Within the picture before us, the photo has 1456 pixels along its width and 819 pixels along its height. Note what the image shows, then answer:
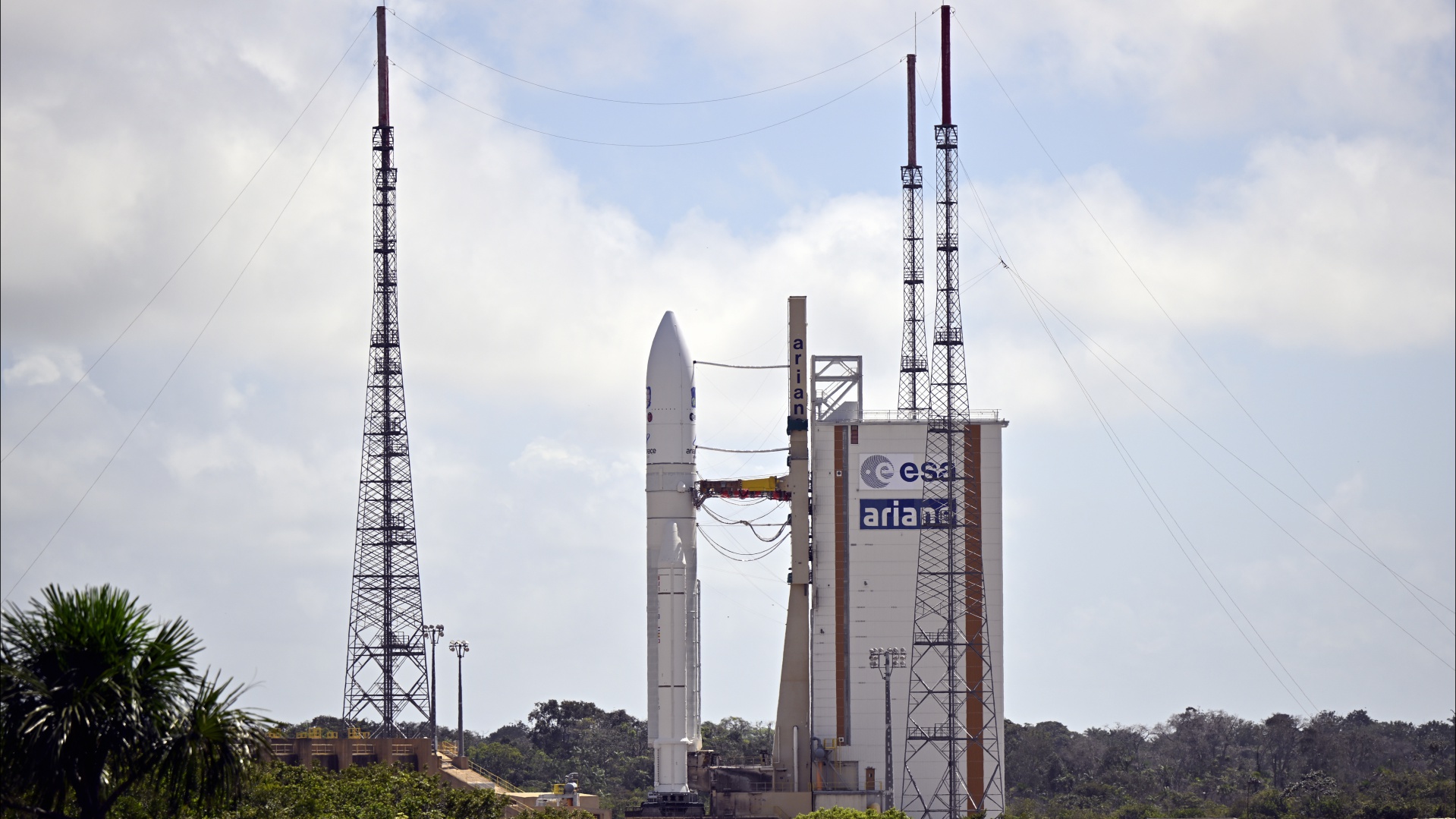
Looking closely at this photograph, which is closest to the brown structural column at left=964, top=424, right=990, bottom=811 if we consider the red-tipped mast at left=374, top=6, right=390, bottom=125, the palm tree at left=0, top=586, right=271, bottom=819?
the red-tipped mast at left=374, top=6, right=390, bottom=125

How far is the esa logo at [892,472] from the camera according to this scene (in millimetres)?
86562

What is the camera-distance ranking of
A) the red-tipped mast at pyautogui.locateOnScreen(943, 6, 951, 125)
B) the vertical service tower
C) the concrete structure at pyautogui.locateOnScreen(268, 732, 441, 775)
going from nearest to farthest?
the concrete structure at pyautogui.locateOnScreen(268, 732, 441, 775), the vertical service tower, the red-tipped mast at pyautogui.locateOnScreen(943, 6, 951, 125)

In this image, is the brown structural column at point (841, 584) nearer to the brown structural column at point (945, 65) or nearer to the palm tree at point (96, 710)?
the brown structural column at point (945, 65)

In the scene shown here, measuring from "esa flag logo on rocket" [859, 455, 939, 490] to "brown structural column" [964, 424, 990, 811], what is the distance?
8.38 feet

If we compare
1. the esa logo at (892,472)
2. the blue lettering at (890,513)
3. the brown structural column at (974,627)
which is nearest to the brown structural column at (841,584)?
the blue lettering at (890,513)

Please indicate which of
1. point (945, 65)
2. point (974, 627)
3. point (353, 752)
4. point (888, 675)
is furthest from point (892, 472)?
point (353, 752)

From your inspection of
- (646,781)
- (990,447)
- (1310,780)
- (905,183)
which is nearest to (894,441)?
(990,447)

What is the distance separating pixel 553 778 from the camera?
436ft

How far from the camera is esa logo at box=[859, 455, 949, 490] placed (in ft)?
284

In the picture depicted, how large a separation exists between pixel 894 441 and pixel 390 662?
26.8 metres

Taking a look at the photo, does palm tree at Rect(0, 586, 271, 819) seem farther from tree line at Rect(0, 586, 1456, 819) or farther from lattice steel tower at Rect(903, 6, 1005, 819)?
lattice steel tower at Rect(903, 6, 1005, 819)

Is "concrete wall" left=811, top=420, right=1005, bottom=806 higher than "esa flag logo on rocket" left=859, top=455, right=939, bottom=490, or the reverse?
"esa flag logo on rocket" left=859, top=455, right=939, bottom=490

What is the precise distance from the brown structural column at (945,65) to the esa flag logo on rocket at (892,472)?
16.5 metres

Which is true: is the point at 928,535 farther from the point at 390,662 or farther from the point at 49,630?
the point at 49,630
